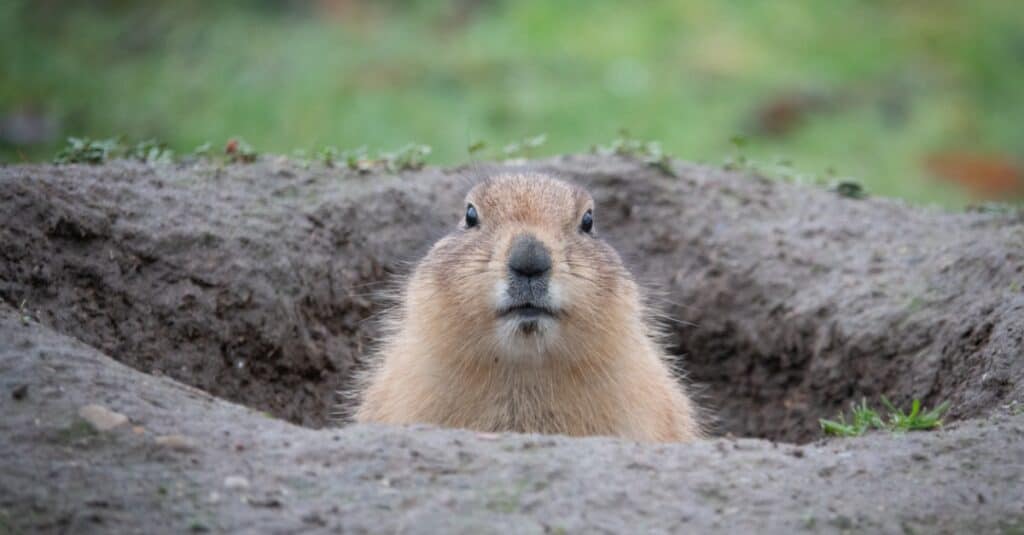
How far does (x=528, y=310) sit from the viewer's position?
537cm

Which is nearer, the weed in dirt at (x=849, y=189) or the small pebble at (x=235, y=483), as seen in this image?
the small pebble at (x=235, y=483)

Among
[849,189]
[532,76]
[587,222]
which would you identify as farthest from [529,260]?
[532,76]

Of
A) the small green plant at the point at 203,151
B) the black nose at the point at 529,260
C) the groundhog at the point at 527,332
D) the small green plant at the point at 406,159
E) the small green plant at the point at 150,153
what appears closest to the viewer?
the black nose at the point at 529,260

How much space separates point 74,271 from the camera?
239 inches

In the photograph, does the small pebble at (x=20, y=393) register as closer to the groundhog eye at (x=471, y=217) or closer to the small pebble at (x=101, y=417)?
the small pebble at (x=101, y=417)

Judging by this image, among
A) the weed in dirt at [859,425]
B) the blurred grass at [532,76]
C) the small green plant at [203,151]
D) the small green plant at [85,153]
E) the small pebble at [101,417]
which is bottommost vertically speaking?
the weed in dirt at [859,425]

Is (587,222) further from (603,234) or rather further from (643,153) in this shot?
(643,153)

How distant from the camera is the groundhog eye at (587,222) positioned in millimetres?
6289

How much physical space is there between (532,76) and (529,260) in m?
9.04

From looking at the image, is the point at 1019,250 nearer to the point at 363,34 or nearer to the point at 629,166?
the point at 629,166

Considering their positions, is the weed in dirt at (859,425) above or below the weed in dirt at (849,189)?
below

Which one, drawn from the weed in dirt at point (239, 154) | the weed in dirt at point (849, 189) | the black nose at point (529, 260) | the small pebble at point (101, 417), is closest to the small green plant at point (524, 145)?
the weed in dirt at point (239, 154)

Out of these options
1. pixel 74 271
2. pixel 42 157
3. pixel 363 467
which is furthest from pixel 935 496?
pixel 42 157

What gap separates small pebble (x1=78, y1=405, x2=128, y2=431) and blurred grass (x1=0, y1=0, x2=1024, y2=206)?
8.00 meters
